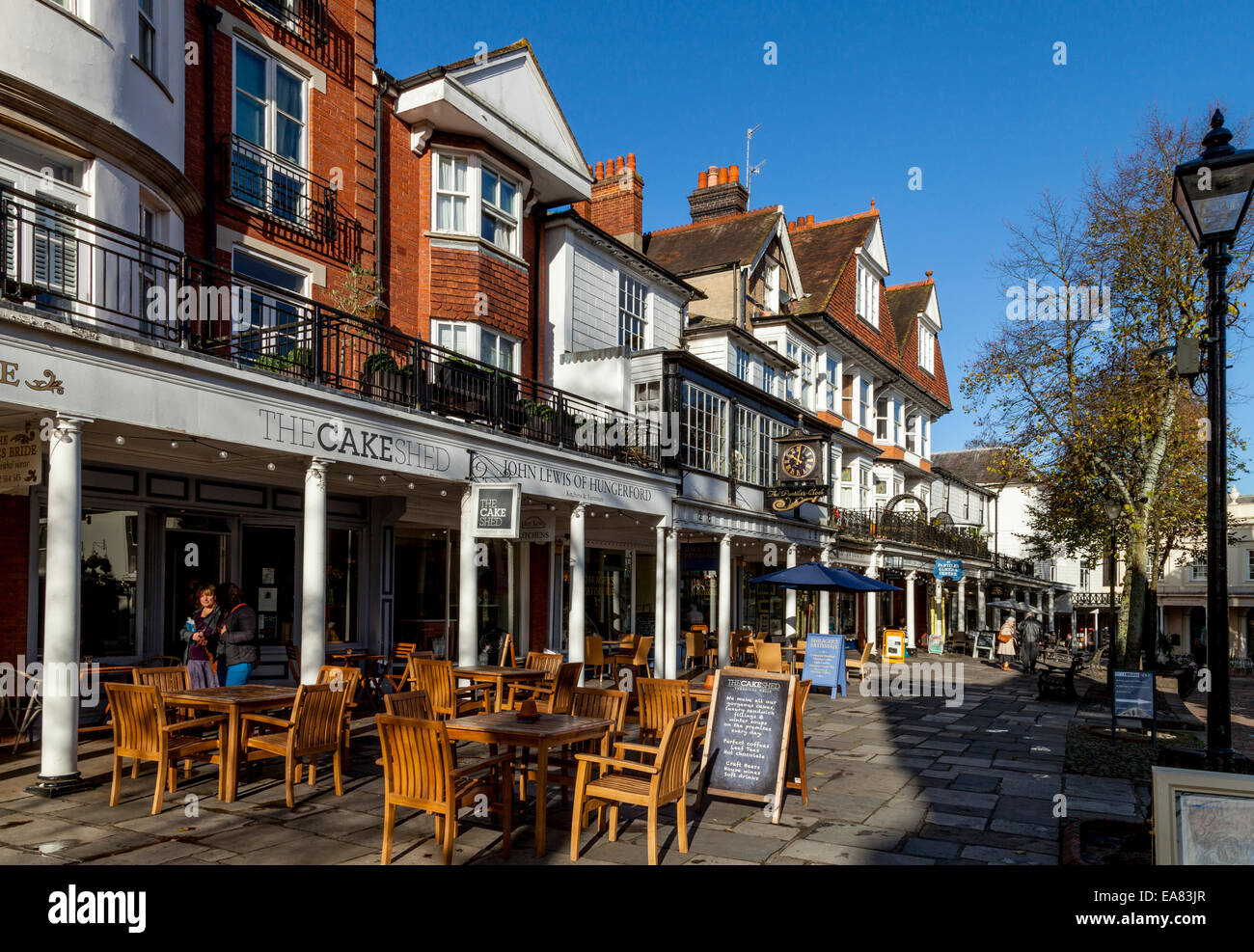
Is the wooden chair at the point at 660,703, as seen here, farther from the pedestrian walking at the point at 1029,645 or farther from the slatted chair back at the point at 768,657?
the pedestrian walking at the point at 1029,645

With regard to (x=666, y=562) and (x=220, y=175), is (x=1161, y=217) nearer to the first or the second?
(x=666, y=562)

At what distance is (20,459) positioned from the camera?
28.8ft

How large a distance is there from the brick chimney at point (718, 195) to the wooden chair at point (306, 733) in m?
26.6

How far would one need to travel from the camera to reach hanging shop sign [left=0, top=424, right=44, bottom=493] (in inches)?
340

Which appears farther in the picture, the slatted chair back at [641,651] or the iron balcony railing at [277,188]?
the slatted chair back at [641,651]

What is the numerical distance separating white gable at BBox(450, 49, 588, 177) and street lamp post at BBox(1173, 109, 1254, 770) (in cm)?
1269

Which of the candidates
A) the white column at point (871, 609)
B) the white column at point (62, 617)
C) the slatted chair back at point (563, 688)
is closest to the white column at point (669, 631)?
the slatted chair back at point (563, 688)

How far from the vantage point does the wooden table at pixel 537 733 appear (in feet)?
22.0

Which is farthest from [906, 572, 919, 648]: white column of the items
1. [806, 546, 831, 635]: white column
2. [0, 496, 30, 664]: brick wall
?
[0, 496, 30, 664]: brick wall

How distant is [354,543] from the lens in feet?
52.1

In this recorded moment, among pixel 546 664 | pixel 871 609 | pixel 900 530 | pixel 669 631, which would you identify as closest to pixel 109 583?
pixel 546 664

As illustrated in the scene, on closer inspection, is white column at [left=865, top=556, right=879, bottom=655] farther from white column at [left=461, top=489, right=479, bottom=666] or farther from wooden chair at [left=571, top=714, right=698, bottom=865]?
wooden chair at [left=571, top=714, right=698, bottom=865]

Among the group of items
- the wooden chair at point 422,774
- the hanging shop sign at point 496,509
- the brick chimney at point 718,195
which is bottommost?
the wooden chair at point 422,774

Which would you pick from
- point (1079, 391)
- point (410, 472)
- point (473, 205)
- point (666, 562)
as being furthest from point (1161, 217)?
point (410, 472)
